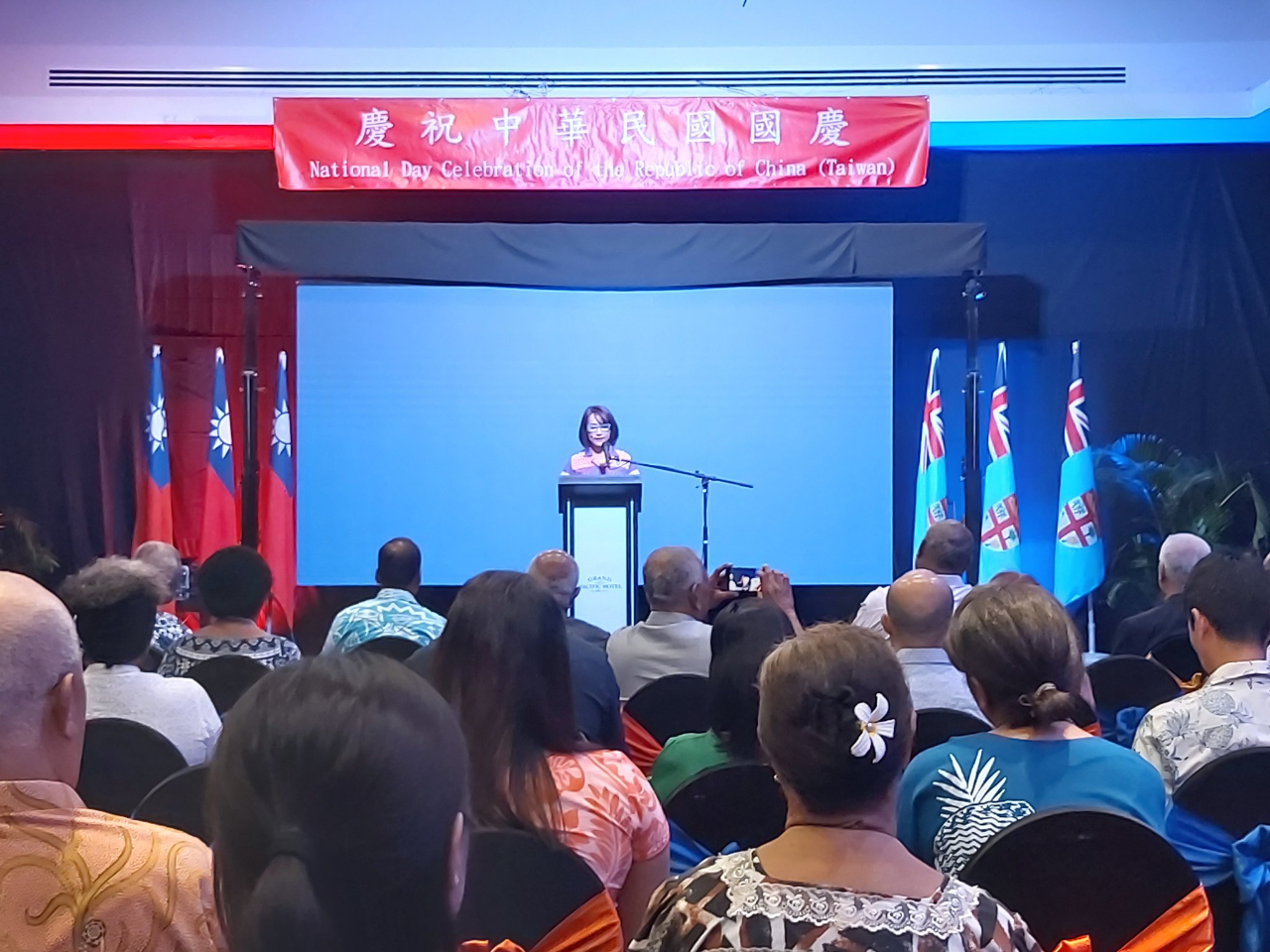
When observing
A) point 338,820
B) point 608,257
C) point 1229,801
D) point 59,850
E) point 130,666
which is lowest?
point 1229,801

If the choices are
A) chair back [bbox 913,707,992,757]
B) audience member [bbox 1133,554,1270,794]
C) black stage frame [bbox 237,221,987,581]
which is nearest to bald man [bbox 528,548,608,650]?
chair back [bbox 913,707,992,757]

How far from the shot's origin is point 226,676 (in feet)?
10.4

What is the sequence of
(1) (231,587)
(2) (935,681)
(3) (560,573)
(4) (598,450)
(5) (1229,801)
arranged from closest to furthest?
(5) (1229,801)
(2) (935,681)
(1) (231,587)
(3) (560,573)
(4) (598,450)

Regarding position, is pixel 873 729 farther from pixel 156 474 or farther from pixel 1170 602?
pixel 156 474

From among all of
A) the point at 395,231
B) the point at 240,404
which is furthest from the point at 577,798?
the point at 240,404

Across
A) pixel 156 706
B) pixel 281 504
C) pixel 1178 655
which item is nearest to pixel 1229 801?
pixel 1178 655

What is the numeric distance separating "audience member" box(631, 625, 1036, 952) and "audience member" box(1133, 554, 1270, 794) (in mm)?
1147

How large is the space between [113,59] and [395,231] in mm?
2173

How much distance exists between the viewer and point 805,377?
7016 mm

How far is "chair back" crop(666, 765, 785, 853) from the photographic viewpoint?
208cm

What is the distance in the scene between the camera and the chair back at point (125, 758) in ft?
7.67

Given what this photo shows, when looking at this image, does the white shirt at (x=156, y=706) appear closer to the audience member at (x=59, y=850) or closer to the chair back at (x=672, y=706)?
the chair back at (x=672, y=706)

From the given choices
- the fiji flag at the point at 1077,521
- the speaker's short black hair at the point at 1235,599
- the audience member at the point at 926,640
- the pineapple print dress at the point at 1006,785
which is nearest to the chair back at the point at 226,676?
the audience member at the point at 926,640

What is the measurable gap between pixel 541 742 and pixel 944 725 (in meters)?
0.97
